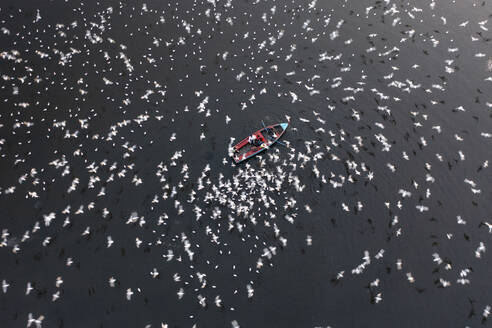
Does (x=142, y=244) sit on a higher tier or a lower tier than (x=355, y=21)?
lower

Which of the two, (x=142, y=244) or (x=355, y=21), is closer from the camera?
(x=142, y=244)

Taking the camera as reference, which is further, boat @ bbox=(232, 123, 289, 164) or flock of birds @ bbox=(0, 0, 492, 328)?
boat @ bbox=(232, 123, 289, 164)

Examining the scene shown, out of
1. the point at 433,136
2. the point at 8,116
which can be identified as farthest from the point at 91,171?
the point at 433,136

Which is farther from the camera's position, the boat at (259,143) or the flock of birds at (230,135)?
the boat at (259,143)

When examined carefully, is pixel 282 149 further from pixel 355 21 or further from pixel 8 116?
pixel 8 116

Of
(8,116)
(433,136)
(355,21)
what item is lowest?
(433,136)

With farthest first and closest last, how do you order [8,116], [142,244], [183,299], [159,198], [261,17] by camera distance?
[261,17], [8,116], [159,198], [142,244], [183,299]
